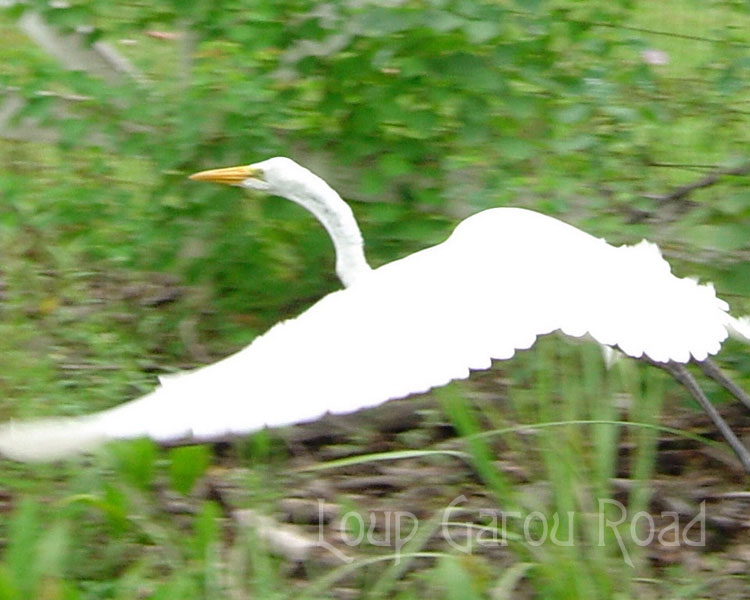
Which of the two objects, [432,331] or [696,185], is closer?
[432,331]

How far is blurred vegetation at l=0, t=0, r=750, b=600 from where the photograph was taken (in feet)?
12.7

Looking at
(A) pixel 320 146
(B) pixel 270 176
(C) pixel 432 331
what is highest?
(A) pixel 320 146

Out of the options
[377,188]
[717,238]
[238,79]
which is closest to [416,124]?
[377,188]

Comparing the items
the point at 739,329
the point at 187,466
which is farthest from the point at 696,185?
the point at 187,466

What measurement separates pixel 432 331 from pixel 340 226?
28.0 inches

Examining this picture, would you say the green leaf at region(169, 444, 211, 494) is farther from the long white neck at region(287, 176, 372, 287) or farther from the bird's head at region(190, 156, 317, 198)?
the bird's head at region(190, 156, 317, 198)

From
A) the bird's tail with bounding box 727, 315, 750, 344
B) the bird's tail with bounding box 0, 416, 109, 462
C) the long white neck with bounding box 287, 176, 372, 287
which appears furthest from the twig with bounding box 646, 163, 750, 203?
the bird's tail with bounding box 0, 416, 109, 462

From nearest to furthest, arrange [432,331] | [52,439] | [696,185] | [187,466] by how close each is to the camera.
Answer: [52,439], [432,331], [187,466], [696,185]

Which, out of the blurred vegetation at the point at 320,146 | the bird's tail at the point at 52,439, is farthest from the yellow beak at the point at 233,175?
the bird's tail at the point at 52,439

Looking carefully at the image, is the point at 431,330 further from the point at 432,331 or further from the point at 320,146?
the point at 320,146

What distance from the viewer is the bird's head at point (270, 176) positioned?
367 centimetres

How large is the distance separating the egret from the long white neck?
130 millimetres

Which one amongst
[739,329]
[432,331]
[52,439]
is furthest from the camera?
[739,329]

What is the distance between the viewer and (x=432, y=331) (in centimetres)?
304
